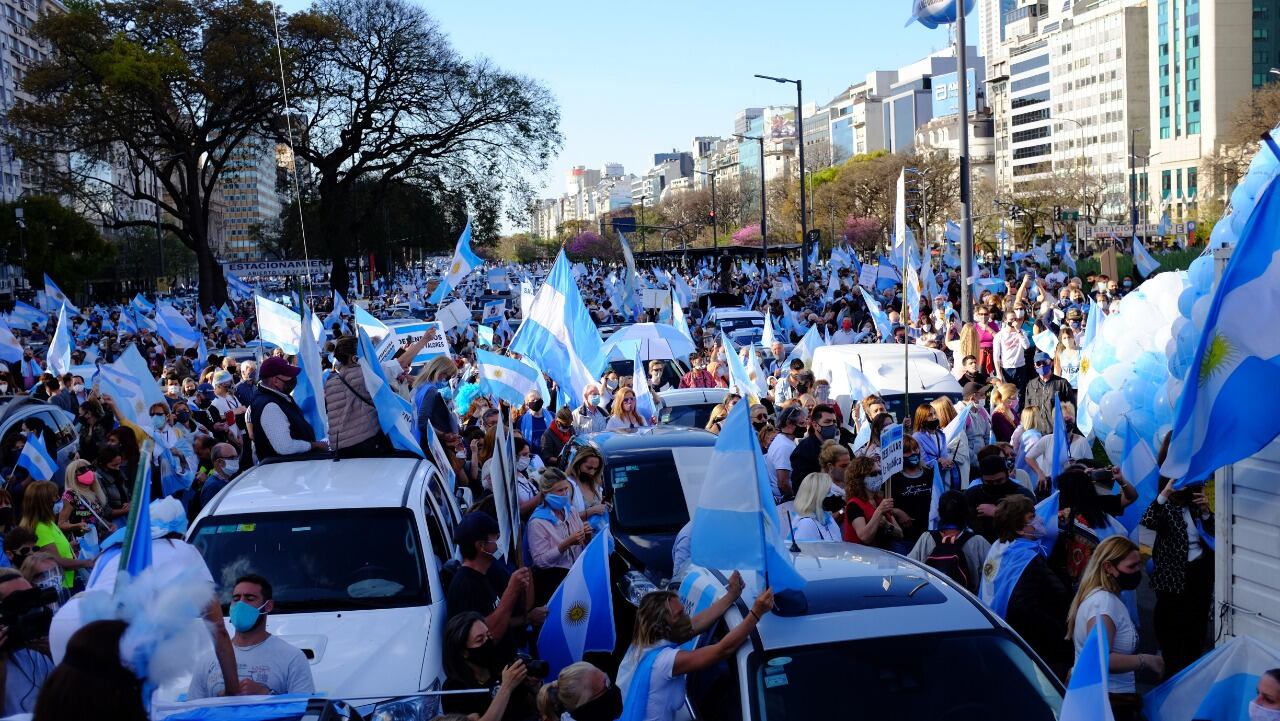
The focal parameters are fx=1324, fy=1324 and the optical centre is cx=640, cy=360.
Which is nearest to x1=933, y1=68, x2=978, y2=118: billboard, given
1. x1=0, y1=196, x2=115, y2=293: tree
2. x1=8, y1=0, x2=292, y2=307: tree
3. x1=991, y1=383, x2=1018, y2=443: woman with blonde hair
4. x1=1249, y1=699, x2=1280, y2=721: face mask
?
x1=0, y1=196, x2=115, y2=293: tree

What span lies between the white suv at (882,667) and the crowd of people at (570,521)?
0.17 meters

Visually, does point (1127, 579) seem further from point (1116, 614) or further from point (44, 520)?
point (44, 520)

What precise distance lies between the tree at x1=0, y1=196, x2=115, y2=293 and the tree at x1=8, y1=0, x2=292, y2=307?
20540 millimetres

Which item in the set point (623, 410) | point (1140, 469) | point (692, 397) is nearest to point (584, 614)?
point (1140, 469)

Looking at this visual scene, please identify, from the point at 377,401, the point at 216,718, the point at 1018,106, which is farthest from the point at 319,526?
the point at 1018,106

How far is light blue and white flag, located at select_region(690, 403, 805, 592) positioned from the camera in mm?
5133

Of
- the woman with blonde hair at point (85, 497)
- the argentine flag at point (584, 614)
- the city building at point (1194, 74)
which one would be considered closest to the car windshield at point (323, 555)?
the argentine flag at point (584, 614)

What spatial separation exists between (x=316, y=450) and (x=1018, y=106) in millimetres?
154133

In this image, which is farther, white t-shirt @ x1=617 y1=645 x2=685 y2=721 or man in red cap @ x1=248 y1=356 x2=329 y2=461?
man in red cap @ x1=248 y1=356 x2=329 y2=461

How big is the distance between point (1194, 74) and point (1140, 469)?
12047cm

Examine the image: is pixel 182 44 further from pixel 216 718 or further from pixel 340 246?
pixel 216 718

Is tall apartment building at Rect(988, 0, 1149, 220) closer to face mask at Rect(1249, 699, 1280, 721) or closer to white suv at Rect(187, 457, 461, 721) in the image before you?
white suv at Rect(187, 457, 461, 721)

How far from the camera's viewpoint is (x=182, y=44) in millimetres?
45594

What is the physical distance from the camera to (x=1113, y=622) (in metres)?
5.34
